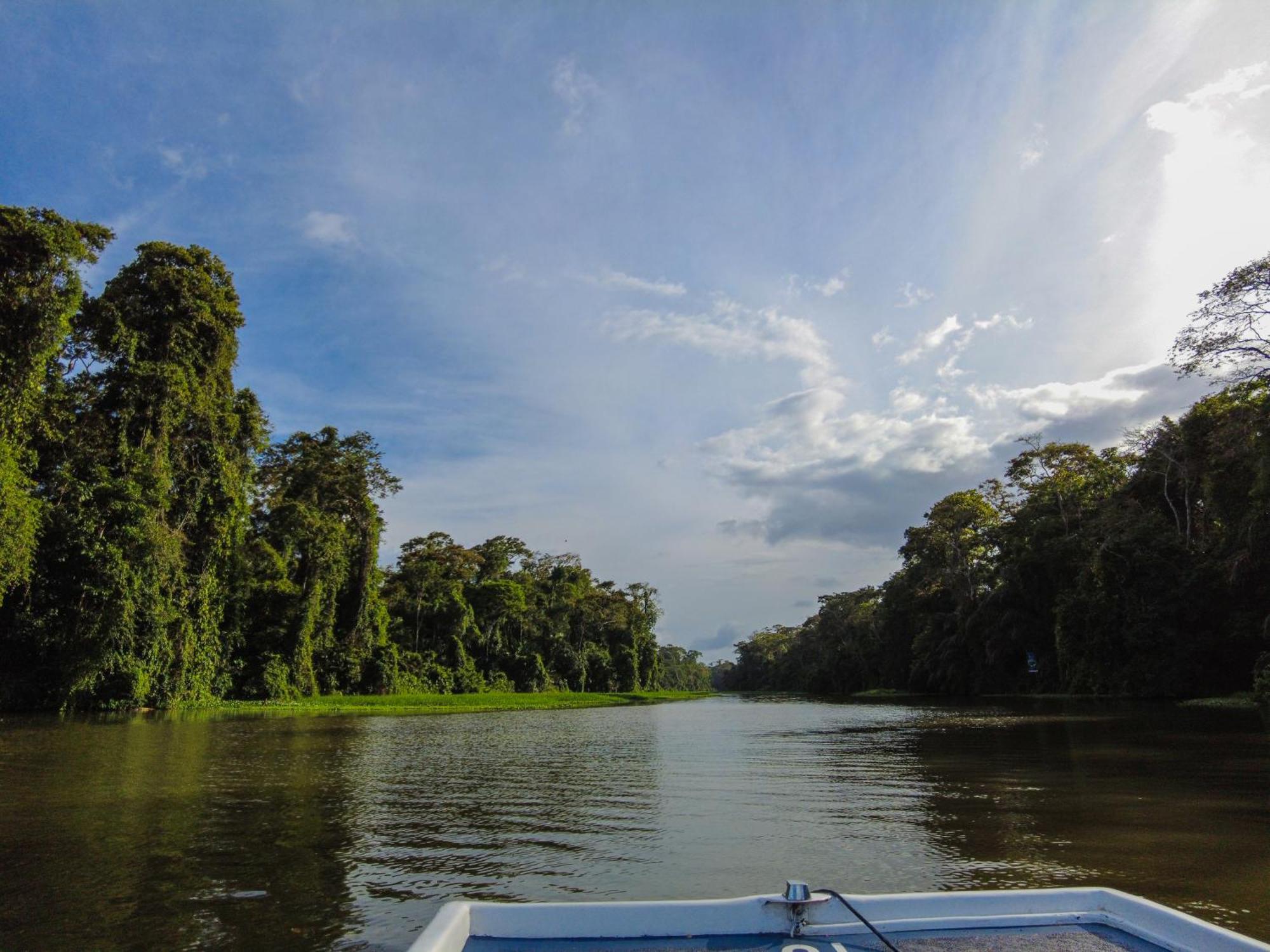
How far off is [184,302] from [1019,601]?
5086 cm

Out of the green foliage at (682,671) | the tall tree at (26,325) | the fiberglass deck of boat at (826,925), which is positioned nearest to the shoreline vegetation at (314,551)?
the tall tree at (26,325)

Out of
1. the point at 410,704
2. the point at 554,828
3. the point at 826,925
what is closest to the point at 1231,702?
the point at 554,828

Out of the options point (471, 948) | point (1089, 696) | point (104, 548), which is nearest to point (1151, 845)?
point (471, 948)

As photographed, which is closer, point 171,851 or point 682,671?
point 171,851

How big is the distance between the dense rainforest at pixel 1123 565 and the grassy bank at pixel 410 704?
27163 millimetres

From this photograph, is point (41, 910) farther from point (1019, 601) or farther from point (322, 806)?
point (1019, 601)

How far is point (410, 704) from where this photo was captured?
124 ft

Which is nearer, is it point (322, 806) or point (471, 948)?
point (471, 948)

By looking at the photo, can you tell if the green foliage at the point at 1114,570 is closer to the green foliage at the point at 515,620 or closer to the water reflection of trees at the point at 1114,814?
the water reflection of trees at the point at 1114,814

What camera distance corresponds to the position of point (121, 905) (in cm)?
527

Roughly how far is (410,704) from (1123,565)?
120 ft

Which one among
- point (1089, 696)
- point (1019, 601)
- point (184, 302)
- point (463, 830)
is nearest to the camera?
point (463, 830)

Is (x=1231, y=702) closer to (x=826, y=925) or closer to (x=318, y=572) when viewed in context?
(x=826, y=925)

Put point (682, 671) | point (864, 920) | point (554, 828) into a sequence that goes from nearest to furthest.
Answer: point (864, 920)
point (554, 828)
point (682, 671)
